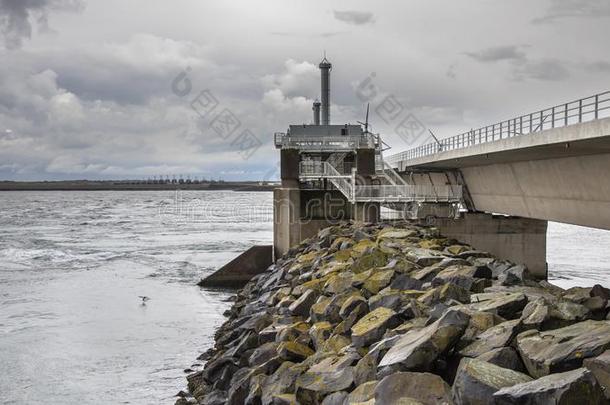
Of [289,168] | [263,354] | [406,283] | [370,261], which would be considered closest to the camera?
[263,354]

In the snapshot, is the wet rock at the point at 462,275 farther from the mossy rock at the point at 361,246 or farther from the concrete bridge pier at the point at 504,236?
the concrete bridge pier at the point at 504,236

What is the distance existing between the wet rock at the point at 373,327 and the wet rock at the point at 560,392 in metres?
3.90

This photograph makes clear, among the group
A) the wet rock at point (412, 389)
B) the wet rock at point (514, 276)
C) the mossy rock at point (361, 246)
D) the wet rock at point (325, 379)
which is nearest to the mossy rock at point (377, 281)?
the wet rock at point (514, 276)

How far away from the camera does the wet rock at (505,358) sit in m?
8.00

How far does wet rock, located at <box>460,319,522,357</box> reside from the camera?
855 cm

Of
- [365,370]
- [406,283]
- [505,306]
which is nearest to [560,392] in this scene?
[365,370]

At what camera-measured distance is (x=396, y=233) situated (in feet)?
72.1

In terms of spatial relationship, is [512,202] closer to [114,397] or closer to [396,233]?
[396,233]

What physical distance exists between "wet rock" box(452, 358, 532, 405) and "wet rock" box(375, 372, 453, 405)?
0.25 m

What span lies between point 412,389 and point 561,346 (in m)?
1.81

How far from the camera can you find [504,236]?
2577 cm

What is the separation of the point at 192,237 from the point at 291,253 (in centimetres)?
2952

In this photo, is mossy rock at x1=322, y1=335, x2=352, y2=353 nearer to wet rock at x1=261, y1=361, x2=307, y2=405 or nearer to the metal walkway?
wet rock at x1=261, y1=361, x2=307, y2=405

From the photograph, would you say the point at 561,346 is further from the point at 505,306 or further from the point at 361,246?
the point at 361,246
